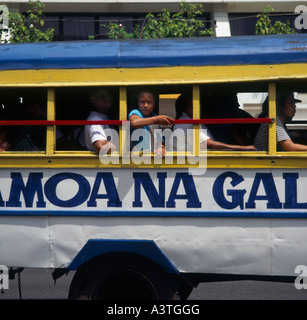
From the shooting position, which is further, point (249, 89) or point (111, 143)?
point (249, 89)

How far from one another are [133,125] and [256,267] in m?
1.59

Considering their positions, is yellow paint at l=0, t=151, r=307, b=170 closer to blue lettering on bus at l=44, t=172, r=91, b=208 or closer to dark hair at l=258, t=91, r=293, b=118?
blue lettering on bus at l=44, t=172, r=91, b=208

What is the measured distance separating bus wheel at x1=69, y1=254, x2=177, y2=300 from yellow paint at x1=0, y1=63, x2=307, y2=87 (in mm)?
1531

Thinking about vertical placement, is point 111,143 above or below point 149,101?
below

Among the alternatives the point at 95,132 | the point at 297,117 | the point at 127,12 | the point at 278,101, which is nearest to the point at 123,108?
the point at 95,132

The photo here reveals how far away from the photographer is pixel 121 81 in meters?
5.51

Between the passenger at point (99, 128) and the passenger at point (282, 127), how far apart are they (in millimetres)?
1270

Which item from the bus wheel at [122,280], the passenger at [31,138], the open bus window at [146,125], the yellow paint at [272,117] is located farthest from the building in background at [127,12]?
the bus wheel at [122,280]

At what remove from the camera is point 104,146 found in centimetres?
553

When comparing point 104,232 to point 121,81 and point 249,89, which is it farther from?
point 249,89

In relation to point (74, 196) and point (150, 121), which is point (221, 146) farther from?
point (74, 196)

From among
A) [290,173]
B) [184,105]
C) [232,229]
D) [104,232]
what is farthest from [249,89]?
[104,232]

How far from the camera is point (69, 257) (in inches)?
218
